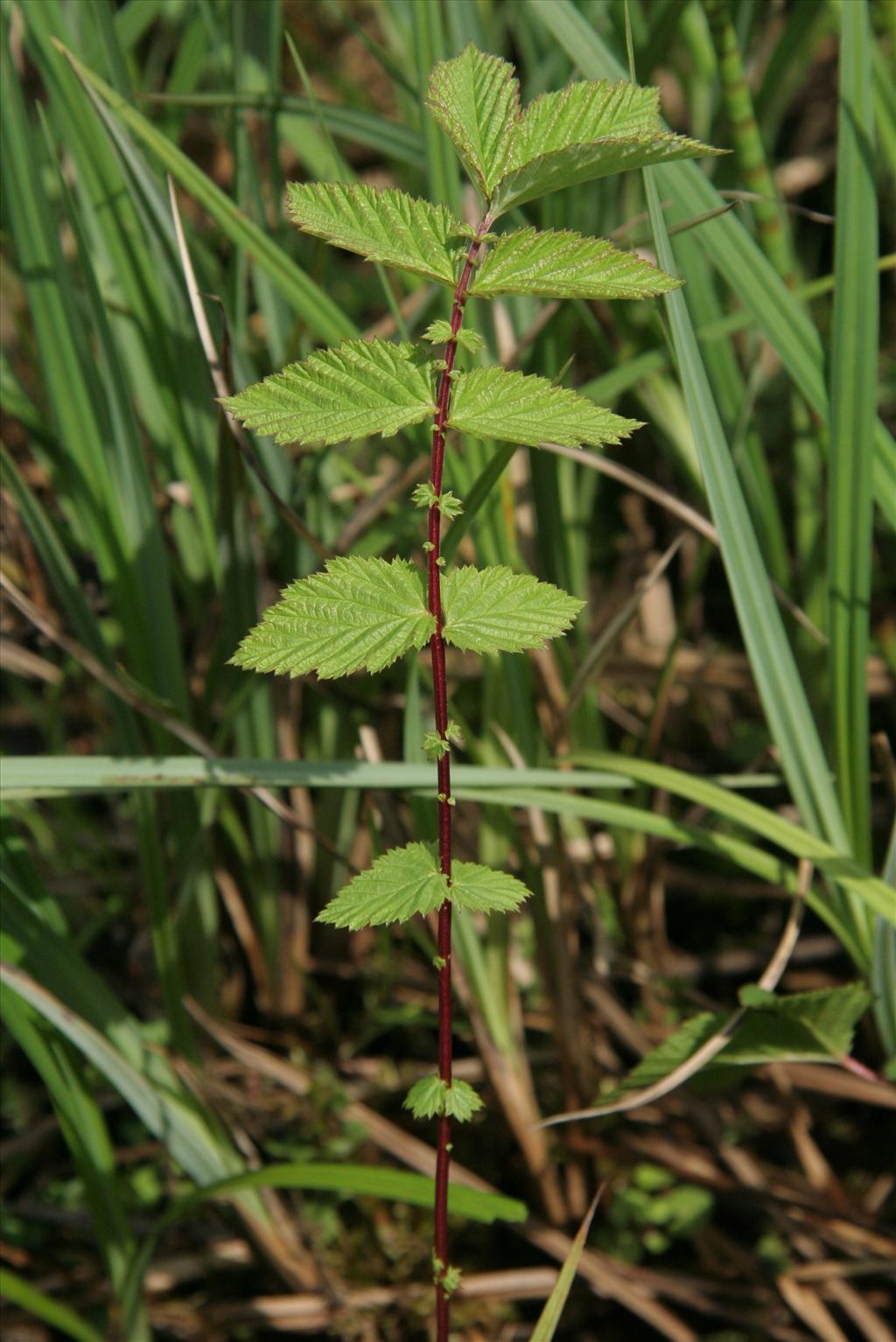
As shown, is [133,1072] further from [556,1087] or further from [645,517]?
[645,517]

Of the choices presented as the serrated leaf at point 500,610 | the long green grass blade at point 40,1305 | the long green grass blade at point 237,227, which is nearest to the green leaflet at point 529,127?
the serrated leaf at point 500,610

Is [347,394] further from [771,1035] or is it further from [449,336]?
[771,1035]

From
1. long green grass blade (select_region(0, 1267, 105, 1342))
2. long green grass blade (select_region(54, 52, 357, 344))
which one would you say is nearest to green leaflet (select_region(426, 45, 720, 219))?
long green grass blade (select_region(54, 52, 357, 344))

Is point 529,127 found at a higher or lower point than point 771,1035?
higher

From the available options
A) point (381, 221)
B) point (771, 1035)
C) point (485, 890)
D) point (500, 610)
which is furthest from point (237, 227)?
point (771, 1035)

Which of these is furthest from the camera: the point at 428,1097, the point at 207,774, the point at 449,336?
the point at 207,774

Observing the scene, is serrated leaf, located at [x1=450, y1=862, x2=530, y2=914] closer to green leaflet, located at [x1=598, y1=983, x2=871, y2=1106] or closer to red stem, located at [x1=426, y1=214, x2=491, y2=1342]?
red stem, located at [x1=426, y1=214, x2=491, y2=1342]

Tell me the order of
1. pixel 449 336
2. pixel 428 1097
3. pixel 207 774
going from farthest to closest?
pixel 207 774, pixel 428 1097, pixel 449 336
